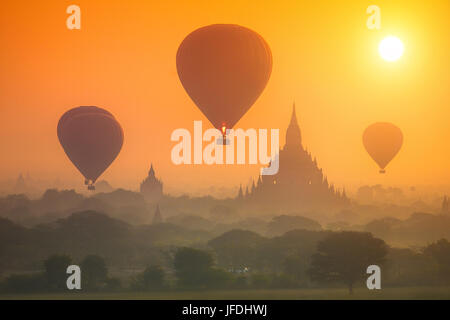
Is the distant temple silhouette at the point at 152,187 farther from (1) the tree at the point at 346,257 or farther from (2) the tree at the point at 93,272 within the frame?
(1) the tree at the point at 346,257

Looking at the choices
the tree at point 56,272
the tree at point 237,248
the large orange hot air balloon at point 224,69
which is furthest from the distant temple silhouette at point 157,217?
the large orange hot air balloon at point 224,69

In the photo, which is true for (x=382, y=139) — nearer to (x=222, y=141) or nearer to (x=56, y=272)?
(x=222, y=141)

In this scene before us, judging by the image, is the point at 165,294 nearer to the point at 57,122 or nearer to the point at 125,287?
the point at 125,287

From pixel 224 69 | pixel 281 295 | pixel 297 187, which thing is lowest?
pixel 281 295

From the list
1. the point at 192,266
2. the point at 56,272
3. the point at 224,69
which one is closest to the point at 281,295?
the point at 192,266
